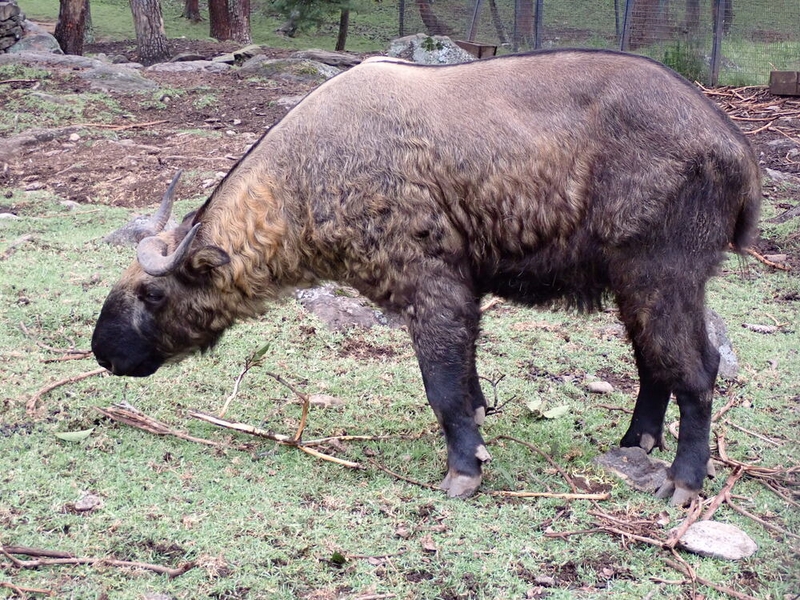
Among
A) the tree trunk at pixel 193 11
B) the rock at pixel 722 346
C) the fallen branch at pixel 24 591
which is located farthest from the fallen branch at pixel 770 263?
the tree trunk at pixel 193 11

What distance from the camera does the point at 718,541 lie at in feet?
11.5

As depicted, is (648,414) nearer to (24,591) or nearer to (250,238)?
(250,238)

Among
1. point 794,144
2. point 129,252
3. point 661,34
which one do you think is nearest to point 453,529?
point 129,252

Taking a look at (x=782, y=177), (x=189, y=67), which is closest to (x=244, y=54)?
(x=189, y=67)

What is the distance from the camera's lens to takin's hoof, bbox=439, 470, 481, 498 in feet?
13.0

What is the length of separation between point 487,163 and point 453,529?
1528 millimetres

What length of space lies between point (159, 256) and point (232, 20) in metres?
15.4

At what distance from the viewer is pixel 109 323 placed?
14.3 ft

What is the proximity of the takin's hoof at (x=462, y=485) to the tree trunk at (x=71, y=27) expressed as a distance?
13.7 m

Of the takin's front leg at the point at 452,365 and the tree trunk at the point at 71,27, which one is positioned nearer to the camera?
the takin's front leg at the point at 452,365

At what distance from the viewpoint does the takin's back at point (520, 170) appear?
3.75 meters

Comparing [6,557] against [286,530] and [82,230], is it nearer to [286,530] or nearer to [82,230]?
[286,530]

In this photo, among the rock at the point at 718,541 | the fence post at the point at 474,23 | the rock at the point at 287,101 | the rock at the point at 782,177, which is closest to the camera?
the rock at the point at 718,541

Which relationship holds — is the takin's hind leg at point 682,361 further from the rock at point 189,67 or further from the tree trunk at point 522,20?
the tree trunk at point 522,20
